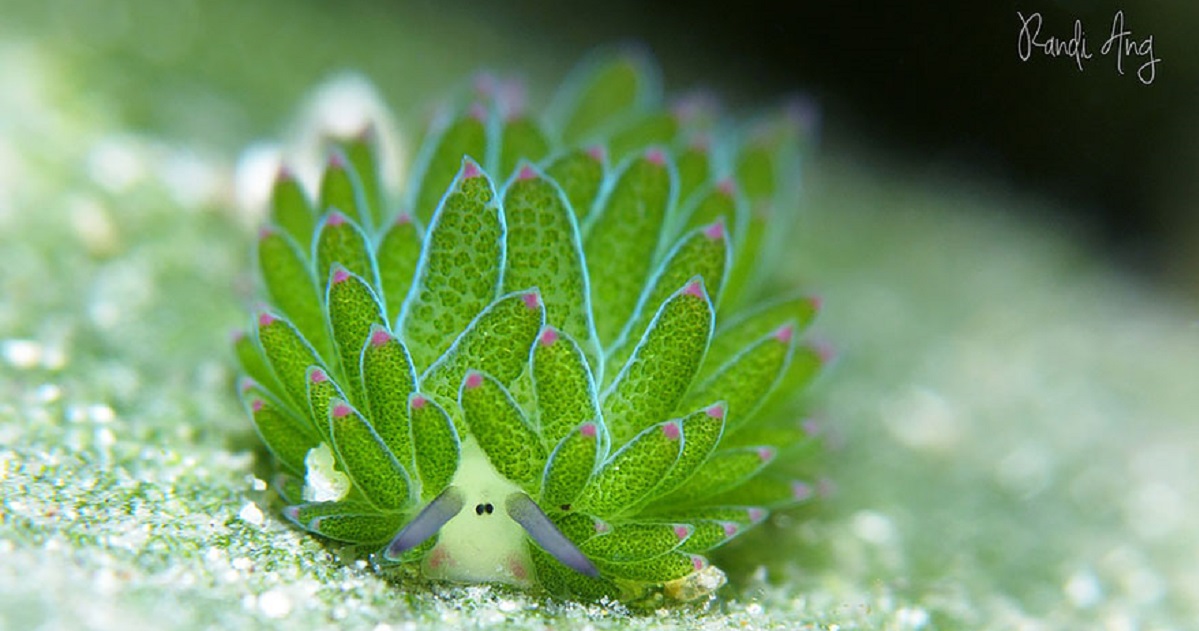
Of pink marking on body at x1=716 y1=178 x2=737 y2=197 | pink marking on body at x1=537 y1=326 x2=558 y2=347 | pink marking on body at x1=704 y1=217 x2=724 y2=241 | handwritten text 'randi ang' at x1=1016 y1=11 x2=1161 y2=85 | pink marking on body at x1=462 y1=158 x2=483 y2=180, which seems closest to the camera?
pink marking on body at x1=537 y1=326 x2=558 y2=347

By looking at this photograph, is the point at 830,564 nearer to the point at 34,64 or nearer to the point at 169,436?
the point at 169,436

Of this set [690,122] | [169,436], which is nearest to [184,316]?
[169,436]

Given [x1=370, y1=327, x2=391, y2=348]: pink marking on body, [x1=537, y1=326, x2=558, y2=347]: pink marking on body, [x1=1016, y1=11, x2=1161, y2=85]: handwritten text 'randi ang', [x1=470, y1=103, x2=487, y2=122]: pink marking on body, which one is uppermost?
[x1=1016, y1=11, x2=1161, y2=85]: handwritten text 'randi ang'

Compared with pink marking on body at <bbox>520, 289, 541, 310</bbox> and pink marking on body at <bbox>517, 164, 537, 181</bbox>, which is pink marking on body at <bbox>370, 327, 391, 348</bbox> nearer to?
pink marking on body at <bbox>520, 289, 541, 310</bbox>

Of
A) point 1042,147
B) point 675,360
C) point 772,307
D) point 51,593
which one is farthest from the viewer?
point 1042,147

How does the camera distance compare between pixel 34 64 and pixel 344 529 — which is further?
pixel 34 64

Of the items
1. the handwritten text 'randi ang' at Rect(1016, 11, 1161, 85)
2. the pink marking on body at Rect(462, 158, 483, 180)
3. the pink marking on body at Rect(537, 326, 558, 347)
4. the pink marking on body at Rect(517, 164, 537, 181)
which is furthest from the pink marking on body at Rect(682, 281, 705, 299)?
the handwritten text 'randi ang' at Rect(1016, 11, 1161, 85)

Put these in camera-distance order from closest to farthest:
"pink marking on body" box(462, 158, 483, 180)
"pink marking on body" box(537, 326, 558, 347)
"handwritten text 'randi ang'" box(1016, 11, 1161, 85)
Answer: "pink marking on body" box(537, 326, 558, 347)
"pink marking on body" box(462, 158, 483, 180)
"handwritten text 'randi ang'" box(1016, 11, 1161, 85)
